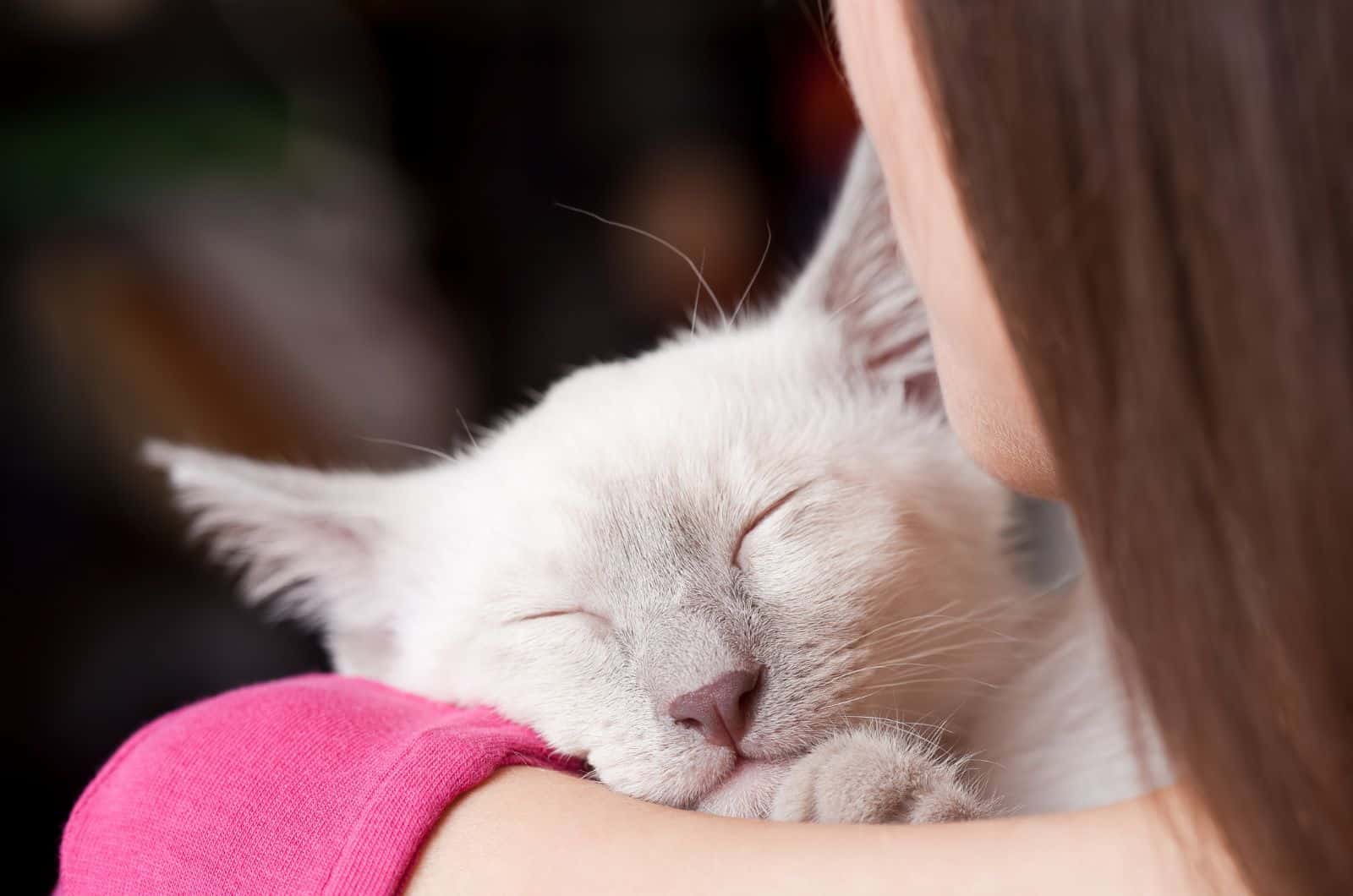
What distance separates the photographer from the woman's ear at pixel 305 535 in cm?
90

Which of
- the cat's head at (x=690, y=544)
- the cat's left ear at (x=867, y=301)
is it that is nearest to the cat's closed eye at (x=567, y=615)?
the cat's head at (x=690, y=544)

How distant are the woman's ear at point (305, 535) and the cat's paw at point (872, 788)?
0.46 m

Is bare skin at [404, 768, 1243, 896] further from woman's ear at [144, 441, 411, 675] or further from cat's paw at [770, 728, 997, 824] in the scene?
woman's ear at [144, 441, 411, 675]

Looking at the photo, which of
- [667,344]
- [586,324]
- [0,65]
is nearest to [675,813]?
[667,344]

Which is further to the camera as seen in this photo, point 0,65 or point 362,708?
point 0,65

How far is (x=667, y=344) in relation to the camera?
1056 mm

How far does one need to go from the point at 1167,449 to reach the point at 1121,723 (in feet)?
1.43

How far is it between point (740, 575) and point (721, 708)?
10 centimetres

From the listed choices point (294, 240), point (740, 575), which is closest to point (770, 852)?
point (740, 575)

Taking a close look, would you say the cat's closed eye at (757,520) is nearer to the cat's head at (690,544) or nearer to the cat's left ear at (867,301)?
the cat's head at (690,544)

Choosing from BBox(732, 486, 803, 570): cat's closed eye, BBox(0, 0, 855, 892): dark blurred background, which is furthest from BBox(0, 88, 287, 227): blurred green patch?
BBox(732, 486, 803, 570): cat's closed eye

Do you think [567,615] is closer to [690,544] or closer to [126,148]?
[690,544]

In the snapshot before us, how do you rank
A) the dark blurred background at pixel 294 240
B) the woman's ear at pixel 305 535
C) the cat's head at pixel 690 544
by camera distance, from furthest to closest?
the dark blurred background at pixel 294 240
the woman's ear at pixel 305 535
the cat's head at pixel 690 544

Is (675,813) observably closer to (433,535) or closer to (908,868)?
(908,868)
